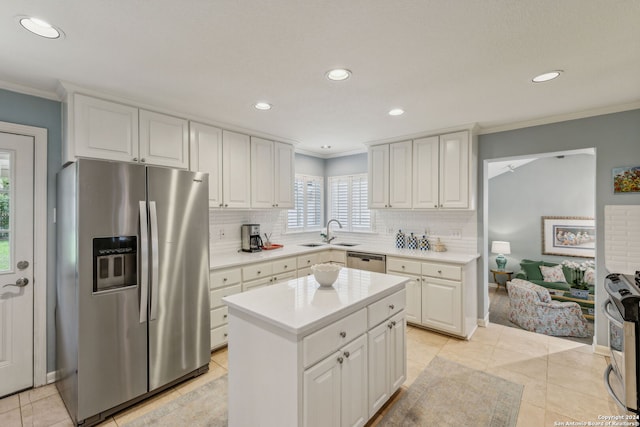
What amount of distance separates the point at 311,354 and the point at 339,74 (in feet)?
6.31

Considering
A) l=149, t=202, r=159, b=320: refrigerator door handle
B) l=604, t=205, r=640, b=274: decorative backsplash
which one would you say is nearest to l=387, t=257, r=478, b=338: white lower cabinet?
l=604, t=205, r=640, b=274: decorative backsplash

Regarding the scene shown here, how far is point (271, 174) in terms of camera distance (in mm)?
4051

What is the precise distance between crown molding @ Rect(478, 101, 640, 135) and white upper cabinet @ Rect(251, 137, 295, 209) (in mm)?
2638

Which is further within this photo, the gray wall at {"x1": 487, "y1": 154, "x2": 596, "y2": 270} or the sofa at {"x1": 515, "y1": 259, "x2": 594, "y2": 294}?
the gray wall at {"x1": 487, "y1": 154, "x2": 596, "y2": 270}

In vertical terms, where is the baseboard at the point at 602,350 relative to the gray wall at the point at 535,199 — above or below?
below

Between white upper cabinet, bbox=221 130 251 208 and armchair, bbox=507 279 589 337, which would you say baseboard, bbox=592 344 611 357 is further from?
white upper cabinet, bbox=221 130 251 208

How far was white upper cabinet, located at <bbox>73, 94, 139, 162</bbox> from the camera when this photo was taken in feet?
7.68

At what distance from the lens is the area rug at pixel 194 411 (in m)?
2.05

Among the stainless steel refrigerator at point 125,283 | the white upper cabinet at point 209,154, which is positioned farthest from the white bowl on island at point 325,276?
the white upper cabinet at point 209,154

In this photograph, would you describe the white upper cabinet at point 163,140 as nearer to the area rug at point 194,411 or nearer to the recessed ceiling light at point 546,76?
the area rug at point 194,411

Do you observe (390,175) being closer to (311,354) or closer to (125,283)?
(311,354)

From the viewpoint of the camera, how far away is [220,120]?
3316mm

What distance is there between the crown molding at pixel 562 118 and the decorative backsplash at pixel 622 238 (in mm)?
974

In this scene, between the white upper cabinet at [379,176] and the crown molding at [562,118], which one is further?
the white upper cabinet at [379,176]
